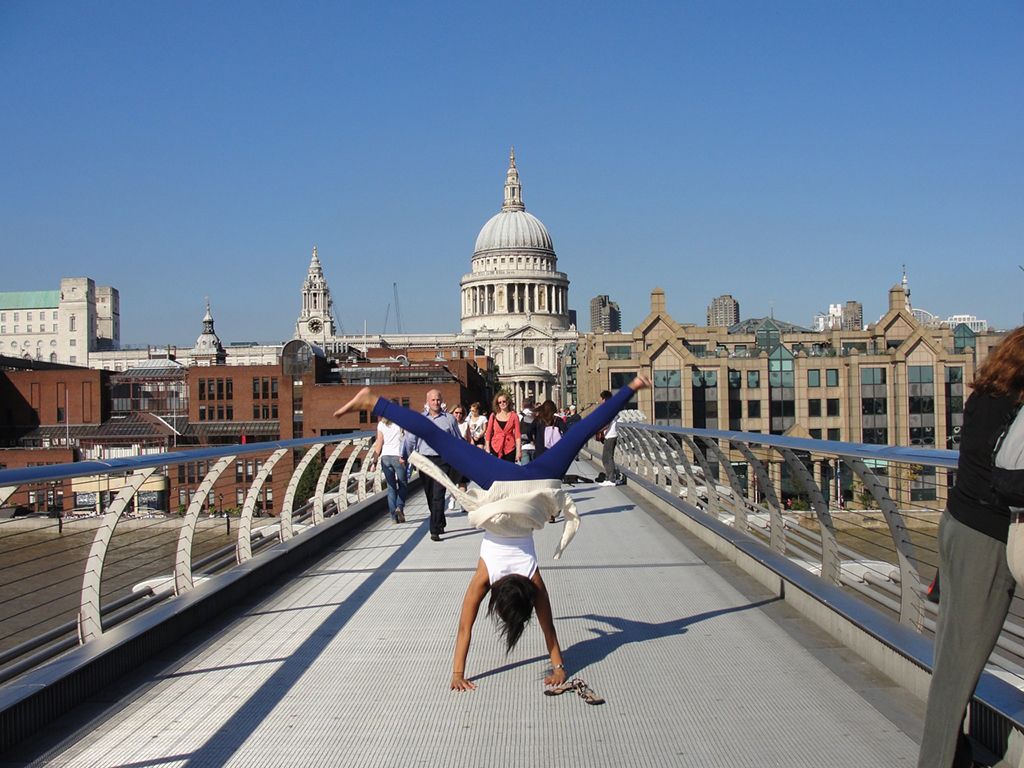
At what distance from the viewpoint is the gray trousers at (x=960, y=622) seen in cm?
378

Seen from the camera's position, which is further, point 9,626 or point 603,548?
point 9,626

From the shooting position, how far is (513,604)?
548 centimetres

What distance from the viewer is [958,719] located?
155 inches

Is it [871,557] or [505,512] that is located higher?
[505,512]

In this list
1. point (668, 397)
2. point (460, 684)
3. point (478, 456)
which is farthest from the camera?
point (668, 397)

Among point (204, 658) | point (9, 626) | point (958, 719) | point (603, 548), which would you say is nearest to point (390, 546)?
point (603, 548)

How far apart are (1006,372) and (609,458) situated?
52.6 ft

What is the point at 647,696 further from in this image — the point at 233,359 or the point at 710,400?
the point at 233,359

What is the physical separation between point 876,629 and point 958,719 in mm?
2108

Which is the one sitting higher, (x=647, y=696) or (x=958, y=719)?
(x=958, y=719)

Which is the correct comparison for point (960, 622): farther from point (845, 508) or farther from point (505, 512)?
point (845, 508)

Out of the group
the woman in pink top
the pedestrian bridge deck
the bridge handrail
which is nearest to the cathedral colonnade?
the woman in pink top

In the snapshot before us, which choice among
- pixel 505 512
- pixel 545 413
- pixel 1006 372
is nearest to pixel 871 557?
pixel 505 512

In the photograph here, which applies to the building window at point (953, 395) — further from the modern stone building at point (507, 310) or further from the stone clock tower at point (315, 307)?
the stone clock tower at point (315, 307)
